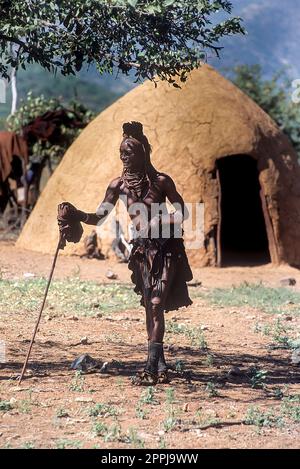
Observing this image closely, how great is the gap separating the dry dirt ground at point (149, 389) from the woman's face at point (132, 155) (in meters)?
1.54

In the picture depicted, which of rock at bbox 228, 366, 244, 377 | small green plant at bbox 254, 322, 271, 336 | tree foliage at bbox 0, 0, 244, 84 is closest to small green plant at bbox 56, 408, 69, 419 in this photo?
rock at bbox 228, 366, 244, 377

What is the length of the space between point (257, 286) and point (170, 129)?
3169 millimetres

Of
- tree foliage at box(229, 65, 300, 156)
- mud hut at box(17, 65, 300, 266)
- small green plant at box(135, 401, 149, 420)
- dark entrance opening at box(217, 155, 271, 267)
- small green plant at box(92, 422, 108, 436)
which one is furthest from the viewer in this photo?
tree foliage at box(229, 65, 300, 156)

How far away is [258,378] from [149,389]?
1.07 meters

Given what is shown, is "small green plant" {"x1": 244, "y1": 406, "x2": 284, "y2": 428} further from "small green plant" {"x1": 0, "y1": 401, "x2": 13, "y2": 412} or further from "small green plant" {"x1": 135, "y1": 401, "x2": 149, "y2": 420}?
"small green plant" {"x1": 0, "y1": 401, "x2": 13, "y2": 412}

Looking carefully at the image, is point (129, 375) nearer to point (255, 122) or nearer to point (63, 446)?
point (63, 446)

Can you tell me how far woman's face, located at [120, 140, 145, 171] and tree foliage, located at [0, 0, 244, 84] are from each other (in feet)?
1.55

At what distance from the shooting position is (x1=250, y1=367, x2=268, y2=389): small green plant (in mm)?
6379

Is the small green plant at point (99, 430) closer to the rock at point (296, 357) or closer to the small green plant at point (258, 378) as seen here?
the small green plant at point (258, 378)

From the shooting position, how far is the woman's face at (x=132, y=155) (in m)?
6.25

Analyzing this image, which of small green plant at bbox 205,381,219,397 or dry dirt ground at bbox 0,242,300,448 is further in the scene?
small green plant at bbox 205,381,219,397

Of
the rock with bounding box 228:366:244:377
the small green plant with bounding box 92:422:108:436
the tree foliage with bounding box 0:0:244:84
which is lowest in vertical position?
the small green plant with bounding box 92:422:108:436

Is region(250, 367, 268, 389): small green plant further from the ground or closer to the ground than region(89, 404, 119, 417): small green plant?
further from the ground
